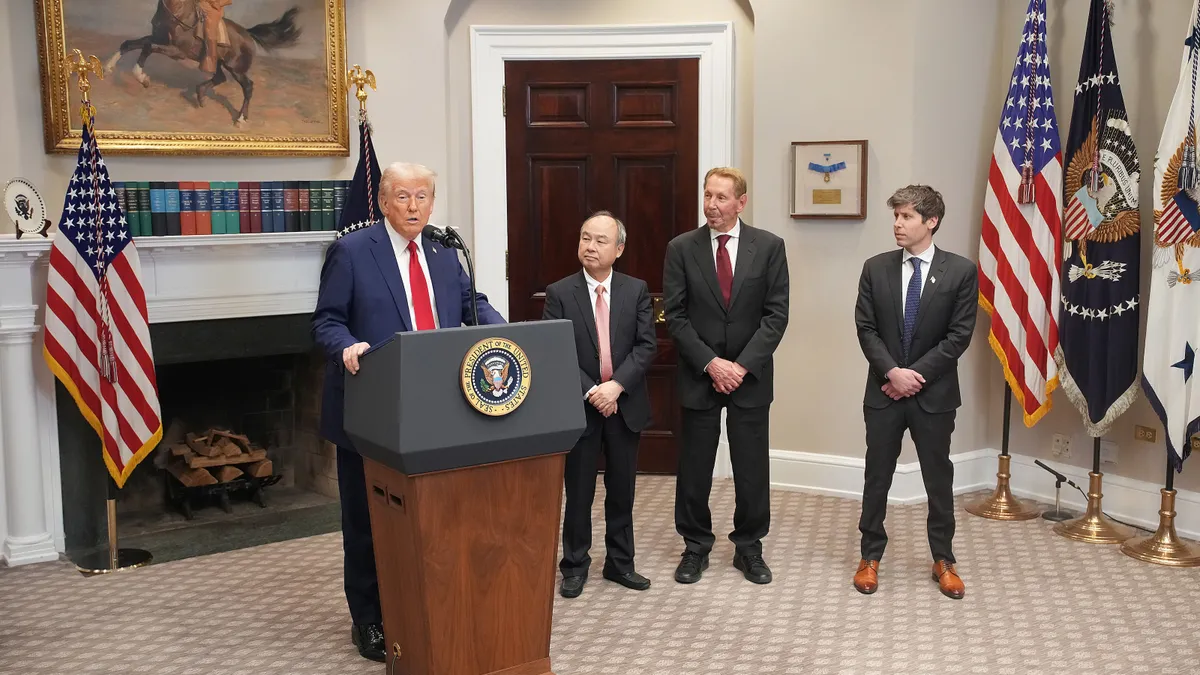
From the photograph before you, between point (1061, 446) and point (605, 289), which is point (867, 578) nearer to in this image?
point (605, 289)

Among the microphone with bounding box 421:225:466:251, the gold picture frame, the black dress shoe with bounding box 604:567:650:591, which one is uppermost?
the gold picture frame

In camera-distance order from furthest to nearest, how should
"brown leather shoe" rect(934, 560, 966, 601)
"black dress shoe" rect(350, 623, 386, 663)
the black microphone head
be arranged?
"brown leather shoe" rect(934, 560, 966, 601) < "black dress shoe" rect(350, 623, 386, 663) < the black microphone head

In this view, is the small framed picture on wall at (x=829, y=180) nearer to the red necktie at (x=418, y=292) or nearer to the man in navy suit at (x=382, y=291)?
the man in navy suit at (x=382, y=291)

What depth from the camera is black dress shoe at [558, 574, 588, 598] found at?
14.2 ft

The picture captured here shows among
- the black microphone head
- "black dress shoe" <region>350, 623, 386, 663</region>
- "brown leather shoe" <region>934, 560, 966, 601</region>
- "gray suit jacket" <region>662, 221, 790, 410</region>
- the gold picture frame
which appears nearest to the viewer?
the black microphone head

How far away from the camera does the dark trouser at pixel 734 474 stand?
4.48 m

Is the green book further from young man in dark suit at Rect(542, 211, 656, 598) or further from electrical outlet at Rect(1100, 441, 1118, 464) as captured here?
electrical outlet at Rect(1100, 441, 1118, 464)

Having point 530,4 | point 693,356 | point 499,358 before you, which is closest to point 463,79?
point 530,4

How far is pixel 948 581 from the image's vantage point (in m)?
4.31

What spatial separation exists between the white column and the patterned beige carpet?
0.44 feet

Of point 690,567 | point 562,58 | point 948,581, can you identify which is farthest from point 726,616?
point 562,58

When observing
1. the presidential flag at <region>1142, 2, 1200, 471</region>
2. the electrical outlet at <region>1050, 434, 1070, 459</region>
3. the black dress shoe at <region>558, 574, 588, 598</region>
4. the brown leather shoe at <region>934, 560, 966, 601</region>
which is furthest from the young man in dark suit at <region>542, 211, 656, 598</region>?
the electrical outlet at <region>1050, 434, 1070, 459</region>

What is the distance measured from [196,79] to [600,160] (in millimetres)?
2085

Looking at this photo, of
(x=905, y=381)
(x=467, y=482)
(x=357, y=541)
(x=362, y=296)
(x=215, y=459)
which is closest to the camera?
(x=467, y=482)
